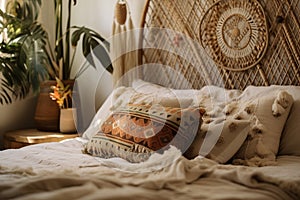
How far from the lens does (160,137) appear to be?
6.63 ft

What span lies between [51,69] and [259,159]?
178cm

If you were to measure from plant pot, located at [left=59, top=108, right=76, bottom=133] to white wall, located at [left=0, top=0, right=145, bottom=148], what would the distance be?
1.24 ft

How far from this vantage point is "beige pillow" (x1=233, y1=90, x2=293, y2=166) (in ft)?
6.54

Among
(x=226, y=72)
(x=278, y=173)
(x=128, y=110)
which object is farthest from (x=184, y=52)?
(x=278, y=173)

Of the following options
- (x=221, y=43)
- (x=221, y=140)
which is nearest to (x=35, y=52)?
(x=221, y=43)

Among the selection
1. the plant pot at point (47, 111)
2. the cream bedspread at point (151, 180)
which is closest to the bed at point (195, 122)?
the cream bedspread at point (151, 180)

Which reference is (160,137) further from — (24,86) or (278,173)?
(24,86)

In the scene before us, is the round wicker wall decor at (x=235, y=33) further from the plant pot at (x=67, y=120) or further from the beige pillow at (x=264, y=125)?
the plant pot at (x=67, y=120)

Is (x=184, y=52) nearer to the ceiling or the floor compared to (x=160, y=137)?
nearer to the ceiling

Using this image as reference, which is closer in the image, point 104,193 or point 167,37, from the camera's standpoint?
point 104,193

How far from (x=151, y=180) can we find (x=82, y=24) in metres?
2.18

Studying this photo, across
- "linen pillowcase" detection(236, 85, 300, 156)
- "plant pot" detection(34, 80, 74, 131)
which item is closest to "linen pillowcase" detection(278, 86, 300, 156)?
"linen pillowcase" detection(236, 85, 300, 156)

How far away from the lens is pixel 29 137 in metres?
2.88

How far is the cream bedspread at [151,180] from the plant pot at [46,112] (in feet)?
3.66
